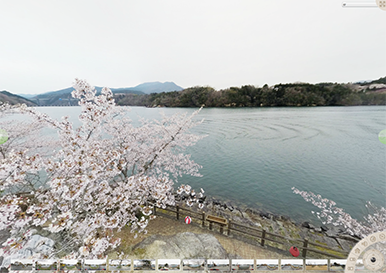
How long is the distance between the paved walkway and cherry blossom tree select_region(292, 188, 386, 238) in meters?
6.44

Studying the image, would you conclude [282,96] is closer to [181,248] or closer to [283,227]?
[283,227]

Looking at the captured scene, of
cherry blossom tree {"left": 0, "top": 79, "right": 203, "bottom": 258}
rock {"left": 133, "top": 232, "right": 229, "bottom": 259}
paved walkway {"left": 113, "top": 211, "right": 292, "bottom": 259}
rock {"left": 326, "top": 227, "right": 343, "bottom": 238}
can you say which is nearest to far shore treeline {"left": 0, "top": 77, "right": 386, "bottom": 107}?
cherry blossom tree {"left": 0, "top": 79, "right": 203, "bottom": 258}

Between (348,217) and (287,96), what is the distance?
78.1 metres

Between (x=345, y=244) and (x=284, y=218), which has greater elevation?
(x=345, y=244)

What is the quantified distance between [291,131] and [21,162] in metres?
37.4

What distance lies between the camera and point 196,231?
8039 mm

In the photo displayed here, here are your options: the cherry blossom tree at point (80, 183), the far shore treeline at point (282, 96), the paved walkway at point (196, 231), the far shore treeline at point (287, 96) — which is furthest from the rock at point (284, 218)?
the far shore treeline at point (287, 96)

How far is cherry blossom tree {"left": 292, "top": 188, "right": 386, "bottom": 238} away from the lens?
29.8ft

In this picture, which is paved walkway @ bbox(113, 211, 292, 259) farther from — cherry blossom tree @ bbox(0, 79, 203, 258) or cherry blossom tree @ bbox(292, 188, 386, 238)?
cherry blossom tree @ bbox(292, 188, 386, 238)

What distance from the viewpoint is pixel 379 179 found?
46.7 feet

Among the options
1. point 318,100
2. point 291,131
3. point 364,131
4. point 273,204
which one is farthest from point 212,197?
point 318,100

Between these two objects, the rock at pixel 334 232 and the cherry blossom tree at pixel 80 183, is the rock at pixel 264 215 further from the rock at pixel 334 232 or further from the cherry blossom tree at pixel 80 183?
the cherry blossom tree at pixel 80 183

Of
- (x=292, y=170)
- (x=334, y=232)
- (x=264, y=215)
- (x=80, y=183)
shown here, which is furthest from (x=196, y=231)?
(x=292, y=170)

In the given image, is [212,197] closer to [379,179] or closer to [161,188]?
[161,188]
